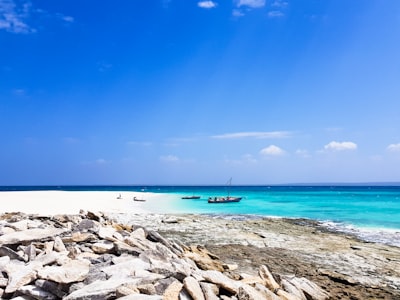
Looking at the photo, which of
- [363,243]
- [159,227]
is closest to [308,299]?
[363,243]

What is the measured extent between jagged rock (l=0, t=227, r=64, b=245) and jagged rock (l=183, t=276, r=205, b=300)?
15.4 feet

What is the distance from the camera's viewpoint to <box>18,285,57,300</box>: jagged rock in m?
5.84

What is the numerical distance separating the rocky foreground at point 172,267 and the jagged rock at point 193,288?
0.02 meters

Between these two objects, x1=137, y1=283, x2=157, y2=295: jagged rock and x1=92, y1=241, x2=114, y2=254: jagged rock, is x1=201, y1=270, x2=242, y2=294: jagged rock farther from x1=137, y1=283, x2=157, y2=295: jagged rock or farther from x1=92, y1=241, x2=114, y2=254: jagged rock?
x1=92, y1=241, x2=114, y2=254: jagged rock

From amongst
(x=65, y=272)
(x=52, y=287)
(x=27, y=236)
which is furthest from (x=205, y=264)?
(x=27, y=236)

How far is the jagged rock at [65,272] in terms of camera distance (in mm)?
6035

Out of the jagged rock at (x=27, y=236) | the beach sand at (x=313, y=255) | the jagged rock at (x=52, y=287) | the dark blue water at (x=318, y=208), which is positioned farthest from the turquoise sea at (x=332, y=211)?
the jagged rock at (x=52, y=287)

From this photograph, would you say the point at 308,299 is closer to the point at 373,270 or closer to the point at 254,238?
the point at 373,270

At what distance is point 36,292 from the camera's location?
5.88m

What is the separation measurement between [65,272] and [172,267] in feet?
5.88

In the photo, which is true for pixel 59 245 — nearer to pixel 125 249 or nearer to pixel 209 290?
pixel 125 249

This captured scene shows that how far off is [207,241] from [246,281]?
800 cm

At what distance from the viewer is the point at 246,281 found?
699 centimetres

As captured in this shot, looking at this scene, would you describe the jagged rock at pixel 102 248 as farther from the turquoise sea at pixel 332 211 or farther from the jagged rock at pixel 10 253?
the turquoise sea at pixel 332 211
